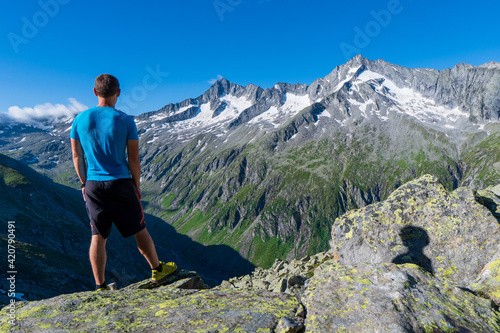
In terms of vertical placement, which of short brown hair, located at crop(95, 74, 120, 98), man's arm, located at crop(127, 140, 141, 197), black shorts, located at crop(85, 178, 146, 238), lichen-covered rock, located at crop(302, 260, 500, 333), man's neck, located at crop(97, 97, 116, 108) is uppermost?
short brown hair, located at crop(95, 74, 120, 98)

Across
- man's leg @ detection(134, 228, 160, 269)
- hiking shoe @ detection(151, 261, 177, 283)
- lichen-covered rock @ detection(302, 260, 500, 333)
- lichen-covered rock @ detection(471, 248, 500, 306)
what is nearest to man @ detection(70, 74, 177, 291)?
man's leg @ detection(134, 228, 160, 269)

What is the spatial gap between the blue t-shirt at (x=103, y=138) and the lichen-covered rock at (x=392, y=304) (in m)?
6.78

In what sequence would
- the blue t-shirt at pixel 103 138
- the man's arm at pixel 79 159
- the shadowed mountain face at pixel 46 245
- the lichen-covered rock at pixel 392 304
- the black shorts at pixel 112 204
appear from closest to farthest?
the lichen-covered rock at pixel 392 304, the blue t-shirt at pixel 103 138, the black shorts at pixel 112 204, the man's arm at pixel 79 159, the shadowed mountain face at pixel 46 245

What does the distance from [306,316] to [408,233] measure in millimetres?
9822

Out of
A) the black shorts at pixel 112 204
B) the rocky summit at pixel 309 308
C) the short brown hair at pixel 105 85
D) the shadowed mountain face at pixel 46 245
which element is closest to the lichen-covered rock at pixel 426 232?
the rocky summit at pixel 309 308

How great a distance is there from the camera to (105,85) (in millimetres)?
7934

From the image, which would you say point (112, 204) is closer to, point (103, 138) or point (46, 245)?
point (103, 138)

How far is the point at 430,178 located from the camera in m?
14.6

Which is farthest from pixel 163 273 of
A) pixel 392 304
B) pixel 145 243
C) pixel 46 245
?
pixel 46 245

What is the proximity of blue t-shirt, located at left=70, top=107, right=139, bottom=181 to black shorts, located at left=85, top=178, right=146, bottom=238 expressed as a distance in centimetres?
25

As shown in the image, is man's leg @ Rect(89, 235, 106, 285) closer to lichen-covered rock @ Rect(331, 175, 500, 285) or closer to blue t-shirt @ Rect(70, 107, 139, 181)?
blue t-shirt @ Rect(70, 107, 139, 181)

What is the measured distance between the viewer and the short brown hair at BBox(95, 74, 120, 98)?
7891 mm

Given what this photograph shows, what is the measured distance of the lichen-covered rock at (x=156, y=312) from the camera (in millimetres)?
5684

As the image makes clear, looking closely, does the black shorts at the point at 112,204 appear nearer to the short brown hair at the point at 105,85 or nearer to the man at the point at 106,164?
the man at the point at 106,164
